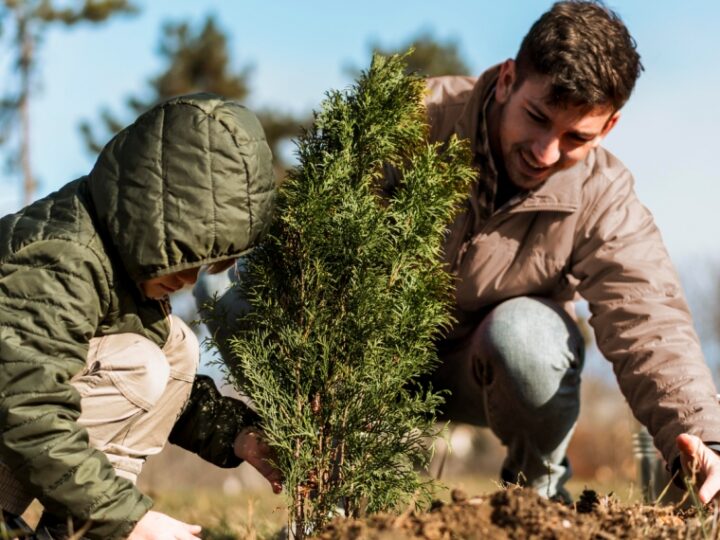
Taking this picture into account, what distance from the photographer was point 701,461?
3504 millimetres

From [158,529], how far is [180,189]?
3.74 ft

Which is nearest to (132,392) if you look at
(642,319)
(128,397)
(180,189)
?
(128,397)

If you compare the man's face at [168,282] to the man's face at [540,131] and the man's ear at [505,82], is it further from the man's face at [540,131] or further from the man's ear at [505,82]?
the man's ear at [505,82]

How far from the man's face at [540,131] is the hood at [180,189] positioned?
167 cm

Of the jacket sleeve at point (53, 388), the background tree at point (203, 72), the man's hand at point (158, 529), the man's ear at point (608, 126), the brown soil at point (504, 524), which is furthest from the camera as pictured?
the background tree at point (203, 72)

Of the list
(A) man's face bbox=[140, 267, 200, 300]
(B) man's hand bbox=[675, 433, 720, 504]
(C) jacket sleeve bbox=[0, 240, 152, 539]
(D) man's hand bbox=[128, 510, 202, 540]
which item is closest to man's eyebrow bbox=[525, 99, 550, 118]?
(B) man's hand bbox=[675, 433, 720, 504]

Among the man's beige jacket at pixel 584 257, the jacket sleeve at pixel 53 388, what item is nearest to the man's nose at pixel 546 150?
the man's beige jacket at pixel 584 257

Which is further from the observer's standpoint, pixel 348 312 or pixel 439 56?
pixel 439 56

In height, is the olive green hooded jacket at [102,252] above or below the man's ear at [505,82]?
below

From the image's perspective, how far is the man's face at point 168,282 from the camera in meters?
3.12

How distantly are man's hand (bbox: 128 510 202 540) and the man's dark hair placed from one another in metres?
2.53

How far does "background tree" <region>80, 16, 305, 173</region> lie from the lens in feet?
85.5

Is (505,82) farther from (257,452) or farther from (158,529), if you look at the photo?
(158,529)

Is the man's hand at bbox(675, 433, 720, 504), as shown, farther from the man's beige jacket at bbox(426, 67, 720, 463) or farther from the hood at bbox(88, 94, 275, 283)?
the hood at bbox(88, 94, 275, 283)
